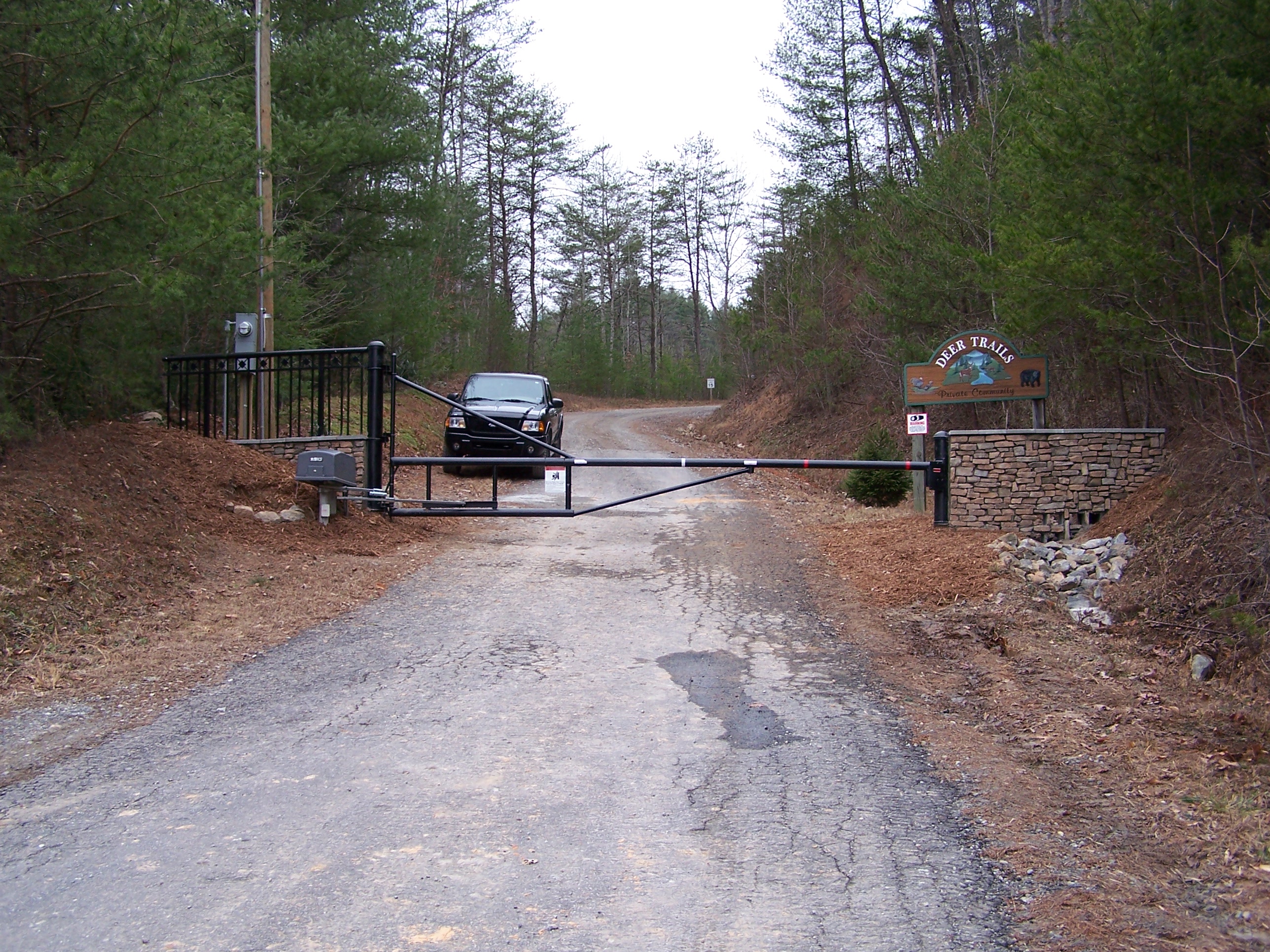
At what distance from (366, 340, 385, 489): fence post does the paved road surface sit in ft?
9.65

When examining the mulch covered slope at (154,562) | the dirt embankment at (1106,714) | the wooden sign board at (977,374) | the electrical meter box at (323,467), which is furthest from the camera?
the wooden sign board at (977,374)

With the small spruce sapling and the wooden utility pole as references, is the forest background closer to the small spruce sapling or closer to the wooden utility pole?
the wooden utility pole

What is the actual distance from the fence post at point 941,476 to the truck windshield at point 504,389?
8189mm

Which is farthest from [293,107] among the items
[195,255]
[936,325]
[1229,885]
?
[1229,885]

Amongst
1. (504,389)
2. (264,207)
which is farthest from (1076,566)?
(504,389)

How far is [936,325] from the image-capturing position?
19.1m

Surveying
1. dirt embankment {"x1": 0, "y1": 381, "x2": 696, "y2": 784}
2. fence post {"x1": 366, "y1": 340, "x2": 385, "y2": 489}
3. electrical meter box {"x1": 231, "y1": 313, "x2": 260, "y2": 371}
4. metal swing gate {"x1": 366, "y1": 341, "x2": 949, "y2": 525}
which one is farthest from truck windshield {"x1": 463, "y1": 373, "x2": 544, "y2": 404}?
fence post {"x1": 366, "y1": 340, "x2": 385, "y2": 489}

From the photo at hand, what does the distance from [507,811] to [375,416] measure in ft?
21.3

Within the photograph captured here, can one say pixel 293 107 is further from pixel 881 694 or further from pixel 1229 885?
pixel 1229 885

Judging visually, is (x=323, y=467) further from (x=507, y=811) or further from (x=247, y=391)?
(x=507, y=811)

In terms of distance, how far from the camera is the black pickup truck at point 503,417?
53.5 feet

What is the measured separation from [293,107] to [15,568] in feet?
44.5

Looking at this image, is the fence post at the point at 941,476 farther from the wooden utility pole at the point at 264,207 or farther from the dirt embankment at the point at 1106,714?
the wooden utility pole at the point at 264,207

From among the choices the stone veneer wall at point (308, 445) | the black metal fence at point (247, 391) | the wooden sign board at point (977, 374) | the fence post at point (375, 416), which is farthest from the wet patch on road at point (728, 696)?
the wooden sign board at point (977, 374)
